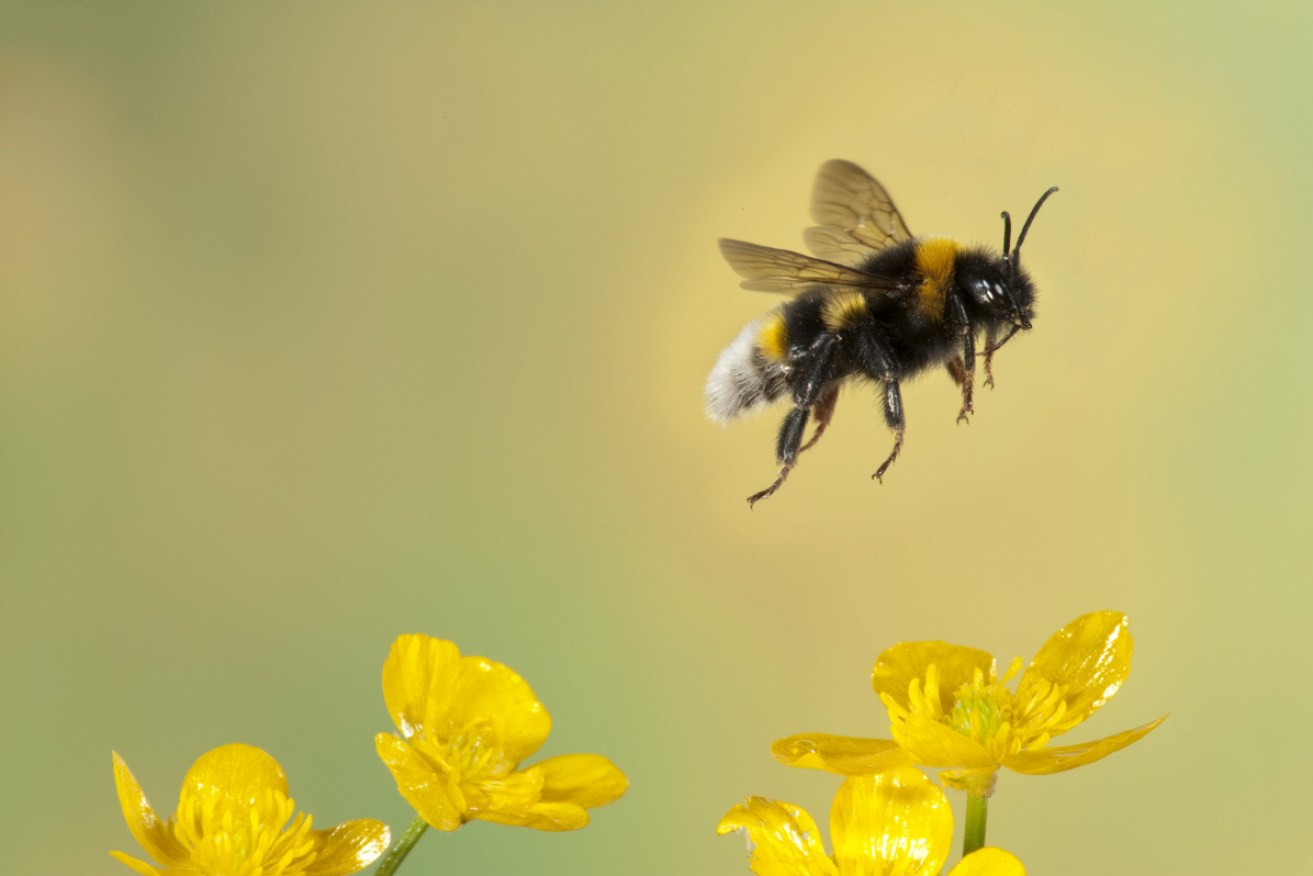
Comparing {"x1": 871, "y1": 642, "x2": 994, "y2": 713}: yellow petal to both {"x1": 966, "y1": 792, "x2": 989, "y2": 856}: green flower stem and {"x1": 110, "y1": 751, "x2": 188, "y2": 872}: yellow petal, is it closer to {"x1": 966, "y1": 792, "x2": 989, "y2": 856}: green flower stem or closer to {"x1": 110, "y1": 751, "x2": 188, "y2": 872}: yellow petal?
{"x1": 966, "y1": 792, "x2": 989, "y2": 856}: green flower stem

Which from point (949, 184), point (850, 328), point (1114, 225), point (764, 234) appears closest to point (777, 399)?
point (850, 328)

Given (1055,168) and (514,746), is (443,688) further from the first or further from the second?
(1055,168)

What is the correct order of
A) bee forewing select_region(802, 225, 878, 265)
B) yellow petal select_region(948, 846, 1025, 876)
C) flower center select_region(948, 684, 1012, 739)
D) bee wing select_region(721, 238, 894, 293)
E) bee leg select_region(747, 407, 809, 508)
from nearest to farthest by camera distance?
yellow petal select_region(948, 846, 1025, 876)
flower center select_region(948, 684, 1012, 739)
bee wing select_region(721, 238, 894, 293)
bee leg select_region(747, 407, 809, 508)
bee forewing select_region(802, 225, 878, 265)

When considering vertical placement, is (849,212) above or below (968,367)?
above

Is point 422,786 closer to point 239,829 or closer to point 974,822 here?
point 239,829

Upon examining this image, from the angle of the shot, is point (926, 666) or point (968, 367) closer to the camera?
point (926, 666)

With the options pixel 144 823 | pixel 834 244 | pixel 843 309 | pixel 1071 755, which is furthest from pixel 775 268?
pixel 144 823

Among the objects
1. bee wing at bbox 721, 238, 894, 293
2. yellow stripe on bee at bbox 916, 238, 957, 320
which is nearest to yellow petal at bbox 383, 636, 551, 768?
bee wing at bbox 721, 238, 894, 293

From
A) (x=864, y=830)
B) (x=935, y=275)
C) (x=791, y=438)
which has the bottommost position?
(x=864, y=830)
